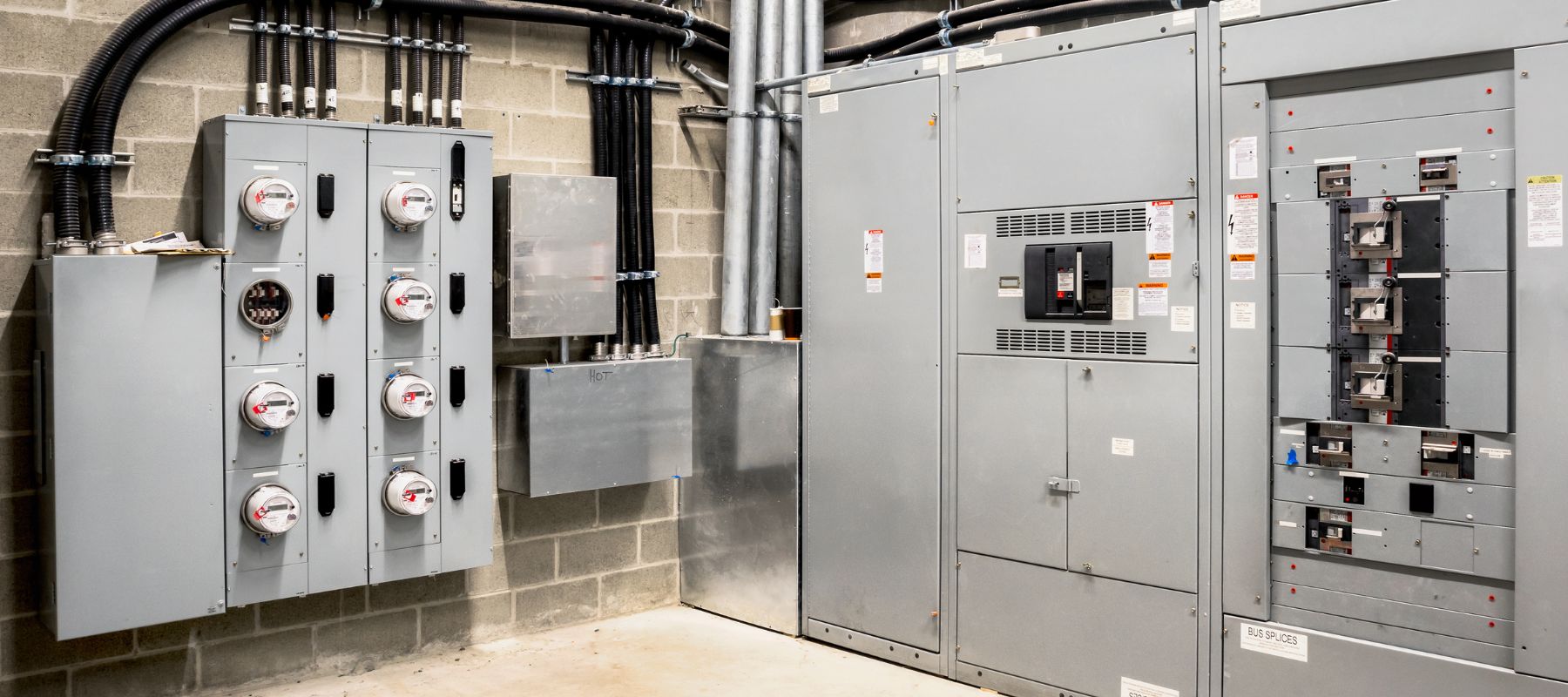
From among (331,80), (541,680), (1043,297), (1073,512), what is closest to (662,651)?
(541,680)

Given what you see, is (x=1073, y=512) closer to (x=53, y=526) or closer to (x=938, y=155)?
(x=938, y=155)

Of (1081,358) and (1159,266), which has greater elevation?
(1159,266)

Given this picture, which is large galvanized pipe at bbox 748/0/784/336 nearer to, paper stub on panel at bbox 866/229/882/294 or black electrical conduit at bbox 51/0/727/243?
paper stub on panel at bbox 866/229/882/294

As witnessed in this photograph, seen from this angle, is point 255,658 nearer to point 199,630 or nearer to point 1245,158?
point 199,630

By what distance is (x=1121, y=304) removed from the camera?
11.6 feet

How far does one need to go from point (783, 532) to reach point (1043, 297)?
1460mm

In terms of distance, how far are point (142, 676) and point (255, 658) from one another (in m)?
0.34

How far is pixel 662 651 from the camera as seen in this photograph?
4.27 meters

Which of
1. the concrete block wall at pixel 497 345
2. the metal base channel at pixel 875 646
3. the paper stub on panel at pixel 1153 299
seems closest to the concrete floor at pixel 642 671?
the metal base channel at pixel 875 646

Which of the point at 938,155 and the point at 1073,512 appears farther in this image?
the point at 938,155

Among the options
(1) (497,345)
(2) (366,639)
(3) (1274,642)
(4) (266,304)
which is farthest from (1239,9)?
(2) (366,639)

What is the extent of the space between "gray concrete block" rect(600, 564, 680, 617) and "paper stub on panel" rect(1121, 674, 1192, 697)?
6.78 ft

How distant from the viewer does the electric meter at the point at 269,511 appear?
348 cm

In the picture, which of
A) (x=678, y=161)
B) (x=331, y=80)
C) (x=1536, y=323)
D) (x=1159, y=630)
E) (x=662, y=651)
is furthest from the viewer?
(x=678, y=161)
